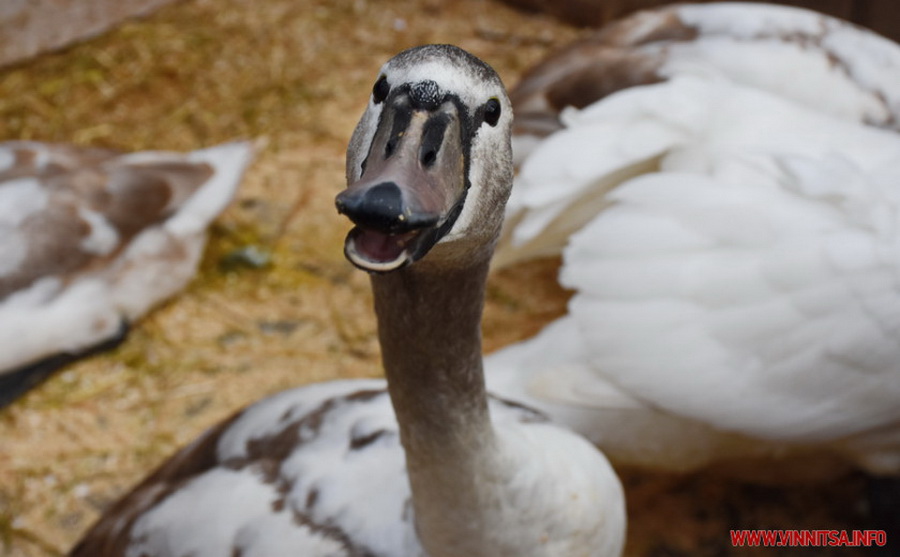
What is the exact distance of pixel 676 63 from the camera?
2748 millimetres

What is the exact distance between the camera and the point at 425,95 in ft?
3.41

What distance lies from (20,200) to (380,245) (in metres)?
2.47

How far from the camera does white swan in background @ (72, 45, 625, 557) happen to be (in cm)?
101

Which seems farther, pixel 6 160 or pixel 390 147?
pixel 6 160

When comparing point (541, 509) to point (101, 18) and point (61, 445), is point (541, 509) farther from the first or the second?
point (101, 18)

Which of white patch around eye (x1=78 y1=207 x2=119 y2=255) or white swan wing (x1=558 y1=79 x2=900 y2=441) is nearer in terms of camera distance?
white swan wing (x1=558 y1=79 x2=900 y2=441)

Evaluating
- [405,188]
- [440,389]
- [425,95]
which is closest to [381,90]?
[425,95]

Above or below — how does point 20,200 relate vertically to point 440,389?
below

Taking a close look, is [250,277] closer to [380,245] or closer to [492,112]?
[492,112]

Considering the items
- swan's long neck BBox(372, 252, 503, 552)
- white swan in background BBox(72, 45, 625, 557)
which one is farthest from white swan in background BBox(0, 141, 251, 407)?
swan's long neck BBox(372, 252, 503, 552)

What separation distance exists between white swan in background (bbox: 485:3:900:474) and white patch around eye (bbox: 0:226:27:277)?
1.59m

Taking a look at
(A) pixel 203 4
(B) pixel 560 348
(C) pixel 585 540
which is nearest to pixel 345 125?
(A) pixel 203 4

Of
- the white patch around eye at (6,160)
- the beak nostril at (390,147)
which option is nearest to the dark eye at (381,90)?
the beak nostril at (390,147)

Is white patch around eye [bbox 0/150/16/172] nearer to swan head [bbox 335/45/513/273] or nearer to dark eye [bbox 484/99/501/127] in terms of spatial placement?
swan head [bbox 335/45/513/273]
